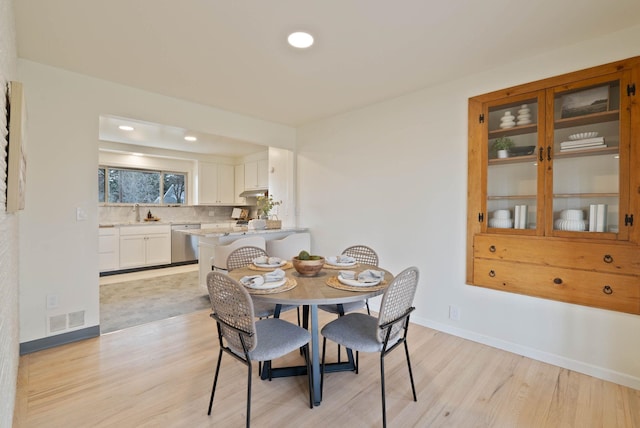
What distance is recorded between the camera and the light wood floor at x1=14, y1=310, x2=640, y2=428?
1719 mm

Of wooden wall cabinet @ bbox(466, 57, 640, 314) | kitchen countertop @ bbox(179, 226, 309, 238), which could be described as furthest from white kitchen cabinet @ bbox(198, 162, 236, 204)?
wooden wall cabinet @ bbox(466, 57, 640, 314)

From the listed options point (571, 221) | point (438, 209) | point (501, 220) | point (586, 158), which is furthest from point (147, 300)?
point (586, 158)

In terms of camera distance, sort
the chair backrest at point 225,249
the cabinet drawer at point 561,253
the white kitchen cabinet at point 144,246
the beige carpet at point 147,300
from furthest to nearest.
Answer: the white kitchen cabinet at point 144,246, the chair backrest at point 225,249, the beige carpet at point 147,300, the cabinet drawer at point 561,253

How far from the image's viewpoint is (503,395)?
1.95 meters

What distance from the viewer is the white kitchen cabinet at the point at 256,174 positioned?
612 cm

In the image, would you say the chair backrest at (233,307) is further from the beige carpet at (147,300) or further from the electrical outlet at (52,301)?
the beige carpet at (147,300)

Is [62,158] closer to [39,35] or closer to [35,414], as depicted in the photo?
[39,35]

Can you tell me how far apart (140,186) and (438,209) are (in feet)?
19.3

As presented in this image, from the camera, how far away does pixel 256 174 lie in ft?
20.7

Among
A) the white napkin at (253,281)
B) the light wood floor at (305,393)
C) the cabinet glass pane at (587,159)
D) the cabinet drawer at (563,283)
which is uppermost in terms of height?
the cabinet glass pane at (587,159)

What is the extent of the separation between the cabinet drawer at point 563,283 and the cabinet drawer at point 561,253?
4 cm

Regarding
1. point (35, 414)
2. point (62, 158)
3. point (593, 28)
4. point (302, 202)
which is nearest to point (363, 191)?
point (302, 202)

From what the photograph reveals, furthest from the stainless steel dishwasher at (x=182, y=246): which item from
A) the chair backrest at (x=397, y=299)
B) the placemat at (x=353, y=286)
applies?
the chair backrest at (x=397, y=299)

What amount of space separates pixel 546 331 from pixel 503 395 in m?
0.76
